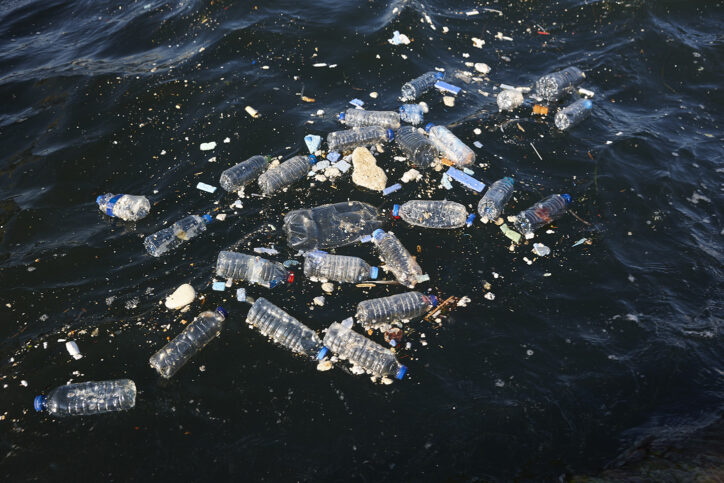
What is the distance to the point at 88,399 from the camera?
150 inches

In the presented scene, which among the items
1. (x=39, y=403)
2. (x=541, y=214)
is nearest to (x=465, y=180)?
(x=541, y=214)

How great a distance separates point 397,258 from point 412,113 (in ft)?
7.65

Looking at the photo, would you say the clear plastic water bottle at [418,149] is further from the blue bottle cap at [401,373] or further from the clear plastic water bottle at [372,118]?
the blue bottle cap at [401,373]

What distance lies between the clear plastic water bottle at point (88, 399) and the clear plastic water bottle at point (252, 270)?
1285mm

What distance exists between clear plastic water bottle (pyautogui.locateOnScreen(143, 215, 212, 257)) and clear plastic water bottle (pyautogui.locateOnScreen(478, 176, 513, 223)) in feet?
9.82

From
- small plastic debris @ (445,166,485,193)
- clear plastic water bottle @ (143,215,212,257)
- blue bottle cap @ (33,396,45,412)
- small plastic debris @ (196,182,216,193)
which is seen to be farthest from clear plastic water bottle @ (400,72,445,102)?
blue bottle cap @ (33,396,45,412)

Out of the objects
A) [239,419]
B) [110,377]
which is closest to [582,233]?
[239,419]

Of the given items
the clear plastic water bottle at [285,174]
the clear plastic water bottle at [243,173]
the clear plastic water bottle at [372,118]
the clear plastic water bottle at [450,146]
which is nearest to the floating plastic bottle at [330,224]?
the clear plastic water bottle at [285,174]

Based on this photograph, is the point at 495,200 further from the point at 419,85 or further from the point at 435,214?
the point at 419,85

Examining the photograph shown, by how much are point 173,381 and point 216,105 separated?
12.9ft

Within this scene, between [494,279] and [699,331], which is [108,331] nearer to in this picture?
[494,279]

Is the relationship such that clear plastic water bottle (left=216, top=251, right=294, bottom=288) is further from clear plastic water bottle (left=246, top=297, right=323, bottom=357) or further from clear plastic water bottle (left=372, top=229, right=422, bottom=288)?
clear plastic water bottle (left=372, top=229, right=422, bottom=288)

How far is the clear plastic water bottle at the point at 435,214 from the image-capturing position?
16.2 ft

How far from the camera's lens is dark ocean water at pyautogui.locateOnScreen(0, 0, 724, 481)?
11.9 feet
